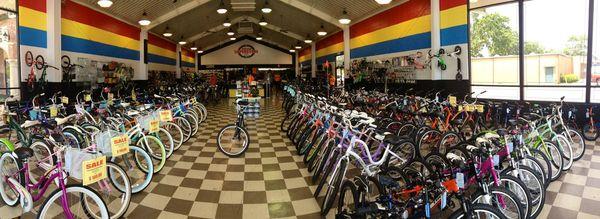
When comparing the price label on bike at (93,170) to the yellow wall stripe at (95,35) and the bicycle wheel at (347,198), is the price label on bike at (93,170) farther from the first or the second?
the yellow wall stripe at (95,35)

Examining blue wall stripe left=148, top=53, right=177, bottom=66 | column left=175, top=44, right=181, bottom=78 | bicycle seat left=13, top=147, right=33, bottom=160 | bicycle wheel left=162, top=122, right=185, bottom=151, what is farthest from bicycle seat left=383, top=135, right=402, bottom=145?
column left=175, top=44, right=181, bottom=78

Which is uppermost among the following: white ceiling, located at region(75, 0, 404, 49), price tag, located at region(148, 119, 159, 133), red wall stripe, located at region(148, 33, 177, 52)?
white ceiling, located at region(75, 0, 404, 49)

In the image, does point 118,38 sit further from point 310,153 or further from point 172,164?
point 310,153

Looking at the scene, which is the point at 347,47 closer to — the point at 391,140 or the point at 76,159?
the point at 391,140

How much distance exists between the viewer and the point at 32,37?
6.43 metres

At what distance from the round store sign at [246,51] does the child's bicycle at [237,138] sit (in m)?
17.6

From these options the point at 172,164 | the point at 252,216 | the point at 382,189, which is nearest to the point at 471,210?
the point at 382,189

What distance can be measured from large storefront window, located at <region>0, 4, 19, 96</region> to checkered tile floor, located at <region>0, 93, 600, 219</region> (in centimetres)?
453

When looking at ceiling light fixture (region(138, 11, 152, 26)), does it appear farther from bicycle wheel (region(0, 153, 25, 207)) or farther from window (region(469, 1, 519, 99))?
window (region(469, 1, 519, 99))

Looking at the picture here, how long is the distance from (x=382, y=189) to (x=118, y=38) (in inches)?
402

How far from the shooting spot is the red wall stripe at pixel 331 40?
12.8 meters

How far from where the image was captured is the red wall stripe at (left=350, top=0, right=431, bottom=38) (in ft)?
24.6

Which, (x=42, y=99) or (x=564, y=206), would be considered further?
(x=42, y=99)

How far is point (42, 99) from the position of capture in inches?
243
